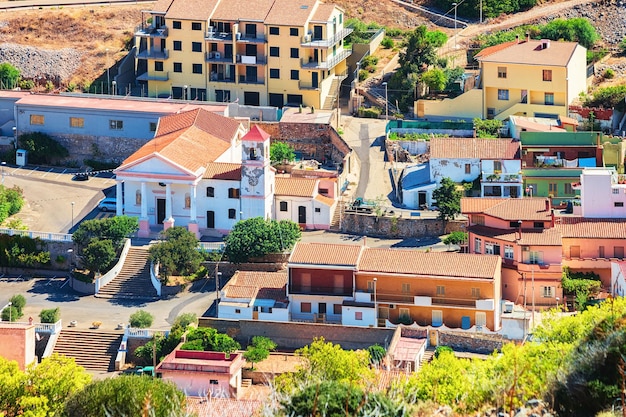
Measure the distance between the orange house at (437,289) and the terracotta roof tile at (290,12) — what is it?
28.6m

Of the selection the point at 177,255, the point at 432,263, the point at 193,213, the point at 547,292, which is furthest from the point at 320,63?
the point at 547,292

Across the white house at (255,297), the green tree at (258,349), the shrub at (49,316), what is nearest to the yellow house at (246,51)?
the white house at (255,297)

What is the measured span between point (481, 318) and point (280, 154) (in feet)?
76.5

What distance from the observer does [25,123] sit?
115 metres

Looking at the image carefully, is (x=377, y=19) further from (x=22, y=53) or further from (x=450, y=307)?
(x=450, y=307)

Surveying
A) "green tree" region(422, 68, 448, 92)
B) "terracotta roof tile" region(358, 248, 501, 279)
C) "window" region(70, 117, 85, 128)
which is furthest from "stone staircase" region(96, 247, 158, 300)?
"green tree" region(422, 68, 448, 92)

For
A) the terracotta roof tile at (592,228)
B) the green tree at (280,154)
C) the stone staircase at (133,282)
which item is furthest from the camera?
the green tree at (280,154)

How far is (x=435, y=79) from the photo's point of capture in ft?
379

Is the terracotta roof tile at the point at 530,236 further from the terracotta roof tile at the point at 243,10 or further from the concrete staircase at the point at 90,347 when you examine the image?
the terracotta roof tile at the point at 243,10

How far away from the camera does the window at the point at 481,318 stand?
90875 millimetres

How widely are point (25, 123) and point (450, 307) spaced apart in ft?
121

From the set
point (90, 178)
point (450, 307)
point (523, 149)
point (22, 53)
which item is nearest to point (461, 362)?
point (450, 307)

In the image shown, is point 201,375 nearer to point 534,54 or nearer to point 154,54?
point 534,54

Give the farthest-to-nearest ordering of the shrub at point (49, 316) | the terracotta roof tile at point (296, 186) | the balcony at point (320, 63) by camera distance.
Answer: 1. the balcony at point (320, 63)
2. the terracotta roof tile at point (296, 186)
3. the shrub at point (49, 316)
